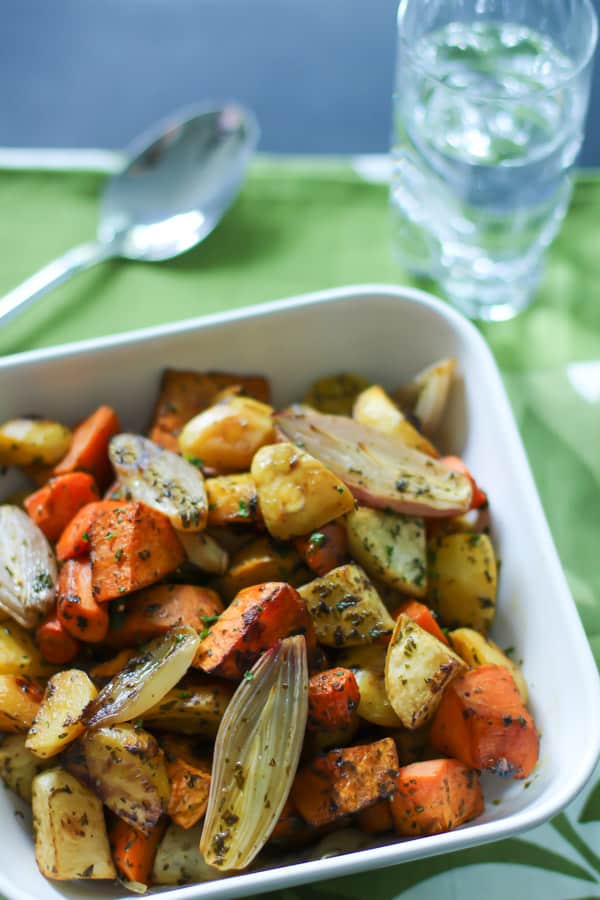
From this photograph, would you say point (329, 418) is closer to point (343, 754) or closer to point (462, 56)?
point (343, 754)

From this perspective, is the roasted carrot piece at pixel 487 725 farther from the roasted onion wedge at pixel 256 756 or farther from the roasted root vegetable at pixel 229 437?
the roasted root vegetable at pixel 229 437

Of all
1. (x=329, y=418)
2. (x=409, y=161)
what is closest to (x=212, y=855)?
(x=329, y=418)

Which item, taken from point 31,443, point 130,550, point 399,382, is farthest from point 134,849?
point 399,382

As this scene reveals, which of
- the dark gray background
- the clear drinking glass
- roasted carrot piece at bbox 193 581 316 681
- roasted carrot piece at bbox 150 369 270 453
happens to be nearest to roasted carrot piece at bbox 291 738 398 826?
roasted carrot piece at bbox 193 581 316 681

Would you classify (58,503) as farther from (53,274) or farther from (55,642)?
(53,274)

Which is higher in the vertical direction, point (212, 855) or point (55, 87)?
point (55, 87)

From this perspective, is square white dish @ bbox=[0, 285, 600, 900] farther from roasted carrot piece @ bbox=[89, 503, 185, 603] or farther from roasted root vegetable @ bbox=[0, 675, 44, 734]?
roasted carrot piece @ bbox=[89, 503, 185, 603]

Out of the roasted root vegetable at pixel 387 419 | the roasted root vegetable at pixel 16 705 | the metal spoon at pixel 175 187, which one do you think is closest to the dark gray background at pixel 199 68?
the metal spoon at pixel 175 187
